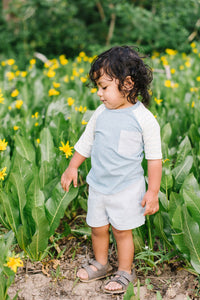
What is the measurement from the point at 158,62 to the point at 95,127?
483 centimetres

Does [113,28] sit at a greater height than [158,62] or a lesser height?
greater

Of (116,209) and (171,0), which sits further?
(171,0)

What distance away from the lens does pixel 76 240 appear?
8.01 feet

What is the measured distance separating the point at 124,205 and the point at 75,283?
57cm

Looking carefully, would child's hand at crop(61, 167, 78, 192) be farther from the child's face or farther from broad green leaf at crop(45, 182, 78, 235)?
the child's face

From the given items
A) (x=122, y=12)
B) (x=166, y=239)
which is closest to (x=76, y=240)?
(x=166, y=239)

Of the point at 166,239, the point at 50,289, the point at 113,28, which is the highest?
the point at 113,28

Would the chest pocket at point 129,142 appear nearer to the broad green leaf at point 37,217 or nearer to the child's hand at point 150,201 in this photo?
the child's hand at point 150,201

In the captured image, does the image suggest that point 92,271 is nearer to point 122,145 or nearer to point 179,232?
point 179,232

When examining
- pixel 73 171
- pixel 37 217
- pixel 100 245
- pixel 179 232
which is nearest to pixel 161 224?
pixel 179 232

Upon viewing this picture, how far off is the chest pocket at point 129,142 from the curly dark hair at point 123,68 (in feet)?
0.57

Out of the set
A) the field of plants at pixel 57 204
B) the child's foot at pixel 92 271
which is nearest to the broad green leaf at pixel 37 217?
the field of plants at pixel 57 204

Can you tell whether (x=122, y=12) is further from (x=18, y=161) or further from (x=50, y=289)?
(x=50, y=289)

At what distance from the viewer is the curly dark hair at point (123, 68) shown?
1.82 metres
